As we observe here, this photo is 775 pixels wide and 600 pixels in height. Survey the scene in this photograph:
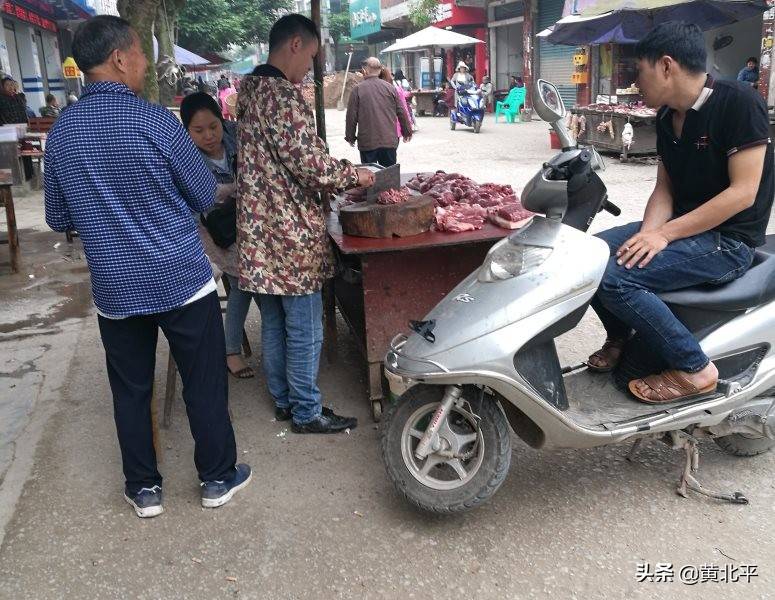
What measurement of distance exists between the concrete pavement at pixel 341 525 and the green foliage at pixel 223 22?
3576 centimetres

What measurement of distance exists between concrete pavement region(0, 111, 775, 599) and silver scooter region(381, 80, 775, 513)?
0.71 ft

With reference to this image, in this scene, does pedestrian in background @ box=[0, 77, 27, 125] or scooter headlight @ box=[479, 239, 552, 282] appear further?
pedestrian in background @ box=[0, 77, 27, 125]

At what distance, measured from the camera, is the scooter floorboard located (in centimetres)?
281

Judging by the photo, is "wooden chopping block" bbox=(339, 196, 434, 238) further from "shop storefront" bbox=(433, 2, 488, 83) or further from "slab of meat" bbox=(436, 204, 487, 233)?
"shop storefront" bbox=(433, 2, 488, 83)

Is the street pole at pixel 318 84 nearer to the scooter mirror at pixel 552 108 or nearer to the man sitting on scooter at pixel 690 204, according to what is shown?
the scooter mirror at pixel 552 108

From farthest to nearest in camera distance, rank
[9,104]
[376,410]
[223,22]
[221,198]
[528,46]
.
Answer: [223,22]
[528,46]
[9,104]
[221,198]
[376,410]

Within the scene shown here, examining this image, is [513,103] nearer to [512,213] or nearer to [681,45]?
[512,213]

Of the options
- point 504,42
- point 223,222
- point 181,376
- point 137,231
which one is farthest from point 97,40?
point 504,42

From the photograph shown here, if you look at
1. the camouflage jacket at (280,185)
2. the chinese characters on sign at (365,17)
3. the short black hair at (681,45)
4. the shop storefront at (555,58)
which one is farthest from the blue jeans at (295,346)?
the chinese characters on sign at (365,17)

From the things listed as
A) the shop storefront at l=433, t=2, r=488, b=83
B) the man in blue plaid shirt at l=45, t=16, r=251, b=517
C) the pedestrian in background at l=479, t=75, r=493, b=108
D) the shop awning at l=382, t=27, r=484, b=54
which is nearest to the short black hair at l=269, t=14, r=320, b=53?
the man in blue plaid shirt at l=45, t=16, r=251, b=517

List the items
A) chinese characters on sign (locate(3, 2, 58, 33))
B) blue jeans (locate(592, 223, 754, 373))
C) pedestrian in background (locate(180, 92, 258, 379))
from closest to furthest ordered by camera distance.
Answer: blue jeans (locate(592, 223, 754, 373)) → pedestrian in background (locate(180, 92, 258, 379)) → chinese characters on sign (locate(3, 2, 58, 33))

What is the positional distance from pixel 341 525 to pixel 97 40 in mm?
2092

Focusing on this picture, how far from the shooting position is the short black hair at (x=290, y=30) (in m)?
3.21

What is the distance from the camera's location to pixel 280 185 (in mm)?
3221
